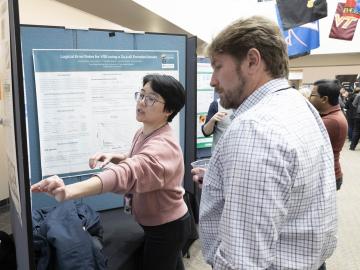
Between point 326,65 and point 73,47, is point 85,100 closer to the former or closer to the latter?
point 73,47

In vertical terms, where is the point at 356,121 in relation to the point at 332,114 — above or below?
below

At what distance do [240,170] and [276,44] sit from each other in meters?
0.38

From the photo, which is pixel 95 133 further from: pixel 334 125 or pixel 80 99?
pixel 334 125

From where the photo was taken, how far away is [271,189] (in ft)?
2.45

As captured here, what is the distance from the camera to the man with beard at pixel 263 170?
0.75 m

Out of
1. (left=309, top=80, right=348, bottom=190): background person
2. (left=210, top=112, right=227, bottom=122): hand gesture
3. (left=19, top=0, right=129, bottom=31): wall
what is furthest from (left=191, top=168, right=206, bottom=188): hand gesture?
(left=19, top=0, right=129, bottom=31): wall

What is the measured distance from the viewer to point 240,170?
2.54 ft

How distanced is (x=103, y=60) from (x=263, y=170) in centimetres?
173

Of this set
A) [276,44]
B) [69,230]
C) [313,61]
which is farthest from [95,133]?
[313,61]

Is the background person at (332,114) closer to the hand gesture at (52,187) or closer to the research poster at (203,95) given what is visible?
the research poster at (203,95)

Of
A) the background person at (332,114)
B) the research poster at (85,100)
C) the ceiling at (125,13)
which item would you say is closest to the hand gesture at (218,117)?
the research poster at (85,100)

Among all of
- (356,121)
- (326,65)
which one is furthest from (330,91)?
(326,65)

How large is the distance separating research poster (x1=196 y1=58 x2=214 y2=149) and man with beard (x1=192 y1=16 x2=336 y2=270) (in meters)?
2.07

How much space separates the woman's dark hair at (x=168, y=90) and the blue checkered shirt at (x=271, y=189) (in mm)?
713
